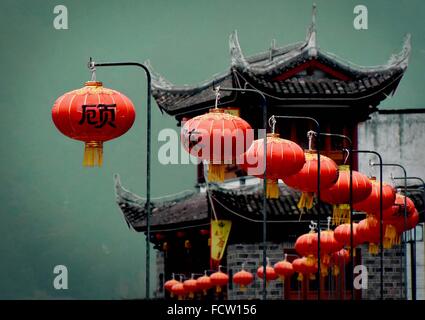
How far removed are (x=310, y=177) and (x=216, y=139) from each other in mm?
3220

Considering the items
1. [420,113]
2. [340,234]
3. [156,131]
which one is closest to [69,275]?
[156,131]

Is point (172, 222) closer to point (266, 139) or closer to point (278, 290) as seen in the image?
point (278, 290)

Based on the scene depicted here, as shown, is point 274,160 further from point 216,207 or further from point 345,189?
point 216,207

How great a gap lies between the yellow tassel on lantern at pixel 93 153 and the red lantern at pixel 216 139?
1.33 metres

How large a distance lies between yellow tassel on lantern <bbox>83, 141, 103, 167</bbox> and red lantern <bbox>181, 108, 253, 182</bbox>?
1330mm

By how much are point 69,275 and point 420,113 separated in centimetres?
1363

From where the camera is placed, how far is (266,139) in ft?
58.2

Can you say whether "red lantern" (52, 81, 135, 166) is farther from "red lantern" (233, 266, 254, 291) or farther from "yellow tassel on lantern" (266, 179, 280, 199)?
"red lantern" (233, 266, 254, 291)

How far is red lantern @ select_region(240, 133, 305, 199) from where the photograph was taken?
17953mm

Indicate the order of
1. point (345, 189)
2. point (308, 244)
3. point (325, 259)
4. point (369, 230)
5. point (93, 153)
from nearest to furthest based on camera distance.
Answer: point (93, 153), point (345, 189), point (369, 230), point (308, 244), point (325, 259)

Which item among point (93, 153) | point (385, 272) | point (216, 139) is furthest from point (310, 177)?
point (385, 272)

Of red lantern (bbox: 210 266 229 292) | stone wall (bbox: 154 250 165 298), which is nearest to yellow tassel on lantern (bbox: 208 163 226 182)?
red lantern (bbox: 210 266 229 292)

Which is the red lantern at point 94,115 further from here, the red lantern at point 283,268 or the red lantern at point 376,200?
the red lantern at point 283,268

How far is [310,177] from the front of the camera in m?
20.0
